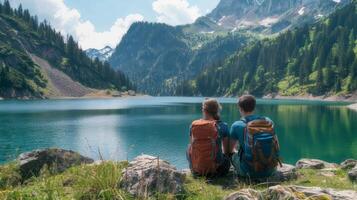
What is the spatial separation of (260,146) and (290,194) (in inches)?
216

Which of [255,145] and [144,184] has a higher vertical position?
[255,145]

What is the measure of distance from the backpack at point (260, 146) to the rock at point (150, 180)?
3316mm

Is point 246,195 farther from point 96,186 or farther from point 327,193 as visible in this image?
point 96,186

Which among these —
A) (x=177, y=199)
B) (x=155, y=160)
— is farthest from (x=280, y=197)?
(x=155, y=160)

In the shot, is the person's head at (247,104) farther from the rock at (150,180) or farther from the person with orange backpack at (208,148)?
the rock at (150,180)

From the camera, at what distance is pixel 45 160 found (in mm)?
15031

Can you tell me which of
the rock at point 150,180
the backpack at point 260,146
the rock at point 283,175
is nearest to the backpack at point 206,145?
the backpack at point 260,146

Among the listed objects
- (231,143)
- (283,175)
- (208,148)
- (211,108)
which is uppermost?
(211,108)

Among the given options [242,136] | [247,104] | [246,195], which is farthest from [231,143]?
[246,195]

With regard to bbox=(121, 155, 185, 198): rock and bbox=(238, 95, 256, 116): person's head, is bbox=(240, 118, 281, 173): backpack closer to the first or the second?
bbox=(238, 95, 256, 116): person's head

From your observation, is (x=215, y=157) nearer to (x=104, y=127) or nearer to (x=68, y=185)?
(x=68, y=185)

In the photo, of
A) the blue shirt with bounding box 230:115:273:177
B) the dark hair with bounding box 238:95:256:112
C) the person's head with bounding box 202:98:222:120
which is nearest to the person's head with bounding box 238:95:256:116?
the dark hair with bounding box 238:95:256:112

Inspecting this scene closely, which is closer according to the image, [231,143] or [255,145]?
[255,145]

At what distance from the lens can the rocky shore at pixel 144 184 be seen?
7289 millimetres
